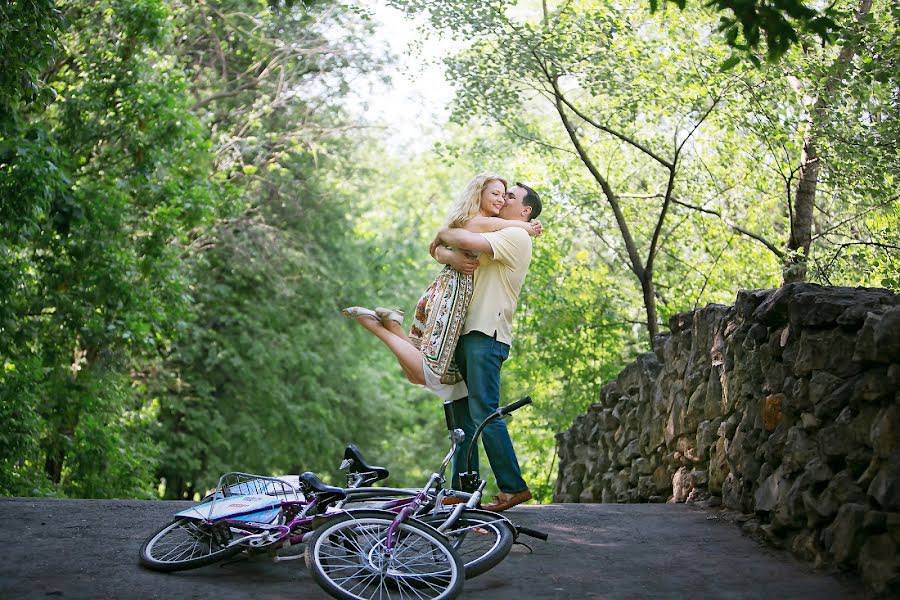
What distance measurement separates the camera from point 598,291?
16.9 metres

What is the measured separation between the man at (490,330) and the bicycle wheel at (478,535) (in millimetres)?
1029

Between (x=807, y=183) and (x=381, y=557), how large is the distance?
8.33 meters

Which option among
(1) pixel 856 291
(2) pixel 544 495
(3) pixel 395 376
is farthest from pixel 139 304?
(3) pixel 395 376

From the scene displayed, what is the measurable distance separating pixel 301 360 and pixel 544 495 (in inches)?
208

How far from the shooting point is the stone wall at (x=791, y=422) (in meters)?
4.64

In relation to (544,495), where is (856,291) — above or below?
above

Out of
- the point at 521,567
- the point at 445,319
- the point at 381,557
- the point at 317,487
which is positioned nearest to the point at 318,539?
the point at 381,557

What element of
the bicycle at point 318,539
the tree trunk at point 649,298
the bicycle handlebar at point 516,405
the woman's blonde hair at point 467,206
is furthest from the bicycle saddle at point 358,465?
the tree trunk at point 649,298

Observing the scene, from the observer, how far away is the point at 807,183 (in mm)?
11258

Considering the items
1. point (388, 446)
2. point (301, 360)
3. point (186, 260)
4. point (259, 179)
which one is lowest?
point (388, 446)

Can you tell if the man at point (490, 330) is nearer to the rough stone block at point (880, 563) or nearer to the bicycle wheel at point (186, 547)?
the bicycle wheel at point (186, 547)

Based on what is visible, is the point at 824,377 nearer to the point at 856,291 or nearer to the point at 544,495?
the point at 856,291

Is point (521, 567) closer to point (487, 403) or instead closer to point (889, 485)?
point (487, 403)

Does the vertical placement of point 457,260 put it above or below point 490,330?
above
